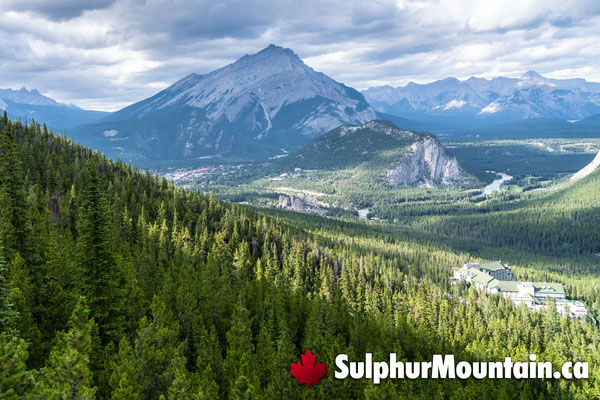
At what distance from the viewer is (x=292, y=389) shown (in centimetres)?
4706

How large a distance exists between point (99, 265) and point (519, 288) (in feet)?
507

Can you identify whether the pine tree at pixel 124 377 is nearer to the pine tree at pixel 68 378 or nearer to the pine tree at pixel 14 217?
the pine tree at pixel 68 378

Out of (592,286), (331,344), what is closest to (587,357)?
(331,344)

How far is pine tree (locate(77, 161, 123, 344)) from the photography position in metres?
42.9

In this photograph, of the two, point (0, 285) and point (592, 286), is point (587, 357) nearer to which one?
point (592, 286)

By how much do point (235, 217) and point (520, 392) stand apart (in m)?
90.8

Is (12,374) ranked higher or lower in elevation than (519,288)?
higher

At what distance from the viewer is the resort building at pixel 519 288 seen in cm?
13996

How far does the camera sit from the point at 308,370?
52.8 metres

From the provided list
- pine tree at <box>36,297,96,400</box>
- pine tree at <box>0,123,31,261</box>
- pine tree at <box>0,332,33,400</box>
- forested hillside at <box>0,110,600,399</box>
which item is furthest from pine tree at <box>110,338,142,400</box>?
pine tree at <box>0,123,31,261</box>

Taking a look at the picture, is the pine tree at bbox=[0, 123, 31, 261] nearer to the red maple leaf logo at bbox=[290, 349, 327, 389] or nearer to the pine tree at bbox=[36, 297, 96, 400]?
the pine tree at bbox=[36, 297, 96, 400]

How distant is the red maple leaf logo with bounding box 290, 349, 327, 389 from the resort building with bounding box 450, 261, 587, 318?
361ft

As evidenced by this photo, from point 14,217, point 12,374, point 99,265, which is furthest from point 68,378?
point 14,217

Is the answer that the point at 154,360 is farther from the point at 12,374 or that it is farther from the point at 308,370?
the point at 308,370
